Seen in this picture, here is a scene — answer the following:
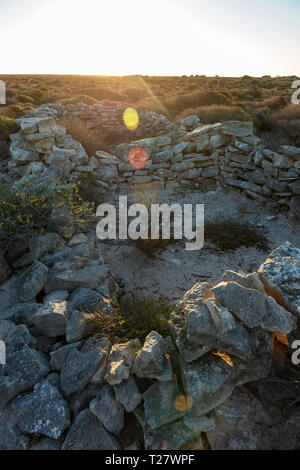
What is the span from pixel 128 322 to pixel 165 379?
38.4 inches

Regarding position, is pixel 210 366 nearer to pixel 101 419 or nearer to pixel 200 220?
pixel 101 419

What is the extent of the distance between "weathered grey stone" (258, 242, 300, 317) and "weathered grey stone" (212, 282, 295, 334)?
0.19 m

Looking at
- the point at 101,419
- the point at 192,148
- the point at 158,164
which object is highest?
the point at 192,148

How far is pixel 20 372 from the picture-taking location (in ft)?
8.98

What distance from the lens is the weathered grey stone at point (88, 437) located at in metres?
2.37

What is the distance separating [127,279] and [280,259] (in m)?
2.58

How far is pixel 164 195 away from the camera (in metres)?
7.89

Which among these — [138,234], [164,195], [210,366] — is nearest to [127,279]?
[138,234]

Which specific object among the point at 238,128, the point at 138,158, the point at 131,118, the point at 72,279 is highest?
the point at 131,118

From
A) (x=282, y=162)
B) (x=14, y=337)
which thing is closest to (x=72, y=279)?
(x=14, y=337)

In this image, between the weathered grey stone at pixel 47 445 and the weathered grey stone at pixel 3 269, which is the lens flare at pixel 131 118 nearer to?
the weathered grey stone at pixel 3 269

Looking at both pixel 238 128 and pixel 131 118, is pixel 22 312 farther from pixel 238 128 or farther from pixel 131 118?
pixel 131 118

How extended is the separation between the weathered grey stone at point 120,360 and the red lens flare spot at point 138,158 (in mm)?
6386

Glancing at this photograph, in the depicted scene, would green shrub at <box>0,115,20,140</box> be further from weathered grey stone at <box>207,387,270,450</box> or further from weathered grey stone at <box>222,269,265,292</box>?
weathered grey stone at <box>207,387,270,450</box>
